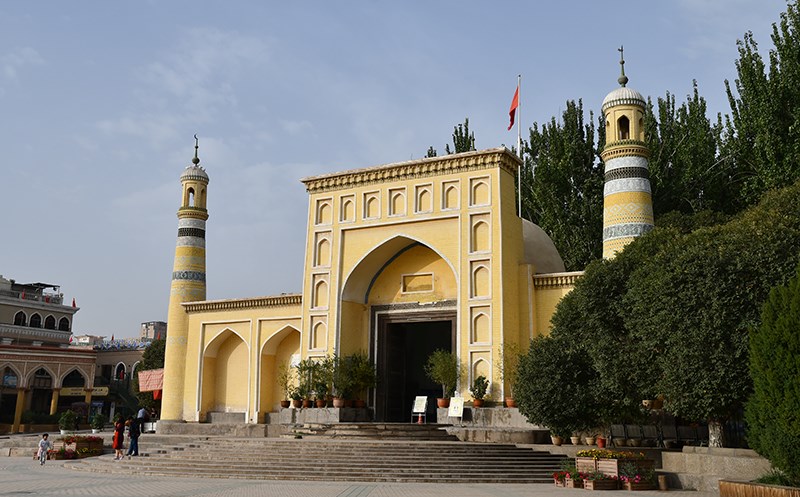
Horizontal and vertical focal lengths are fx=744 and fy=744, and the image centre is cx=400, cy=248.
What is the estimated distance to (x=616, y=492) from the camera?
11.4 m

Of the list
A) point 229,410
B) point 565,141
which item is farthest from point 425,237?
point 565,141

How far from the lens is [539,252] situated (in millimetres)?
20906

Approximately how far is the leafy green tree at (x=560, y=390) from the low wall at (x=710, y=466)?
211 cm

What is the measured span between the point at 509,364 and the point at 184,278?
11.9 m

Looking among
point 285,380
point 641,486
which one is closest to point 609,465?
point 641,486

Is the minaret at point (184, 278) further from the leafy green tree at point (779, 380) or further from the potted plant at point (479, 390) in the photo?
the leafy green tree at point (779, 380)

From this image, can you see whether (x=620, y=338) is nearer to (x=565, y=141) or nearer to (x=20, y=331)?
(x=565, y=141)

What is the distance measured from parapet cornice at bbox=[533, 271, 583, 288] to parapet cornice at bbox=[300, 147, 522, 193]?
293 cm

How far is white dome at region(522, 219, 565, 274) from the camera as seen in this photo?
67.3 feet

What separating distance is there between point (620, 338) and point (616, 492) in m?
3.64

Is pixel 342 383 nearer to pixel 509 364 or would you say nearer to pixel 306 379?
pixel 306 379

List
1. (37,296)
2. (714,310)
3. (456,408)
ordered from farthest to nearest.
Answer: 1. (37,296)
2. (456,408)
3. (714,310)

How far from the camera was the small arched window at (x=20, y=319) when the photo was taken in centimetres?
4381

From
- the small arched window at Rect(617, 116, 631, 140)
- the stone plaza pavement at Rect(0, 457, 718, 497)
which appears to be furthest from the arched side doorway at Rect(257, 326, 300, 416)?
the small arched window at Rect(617, 116, 631, 140)
